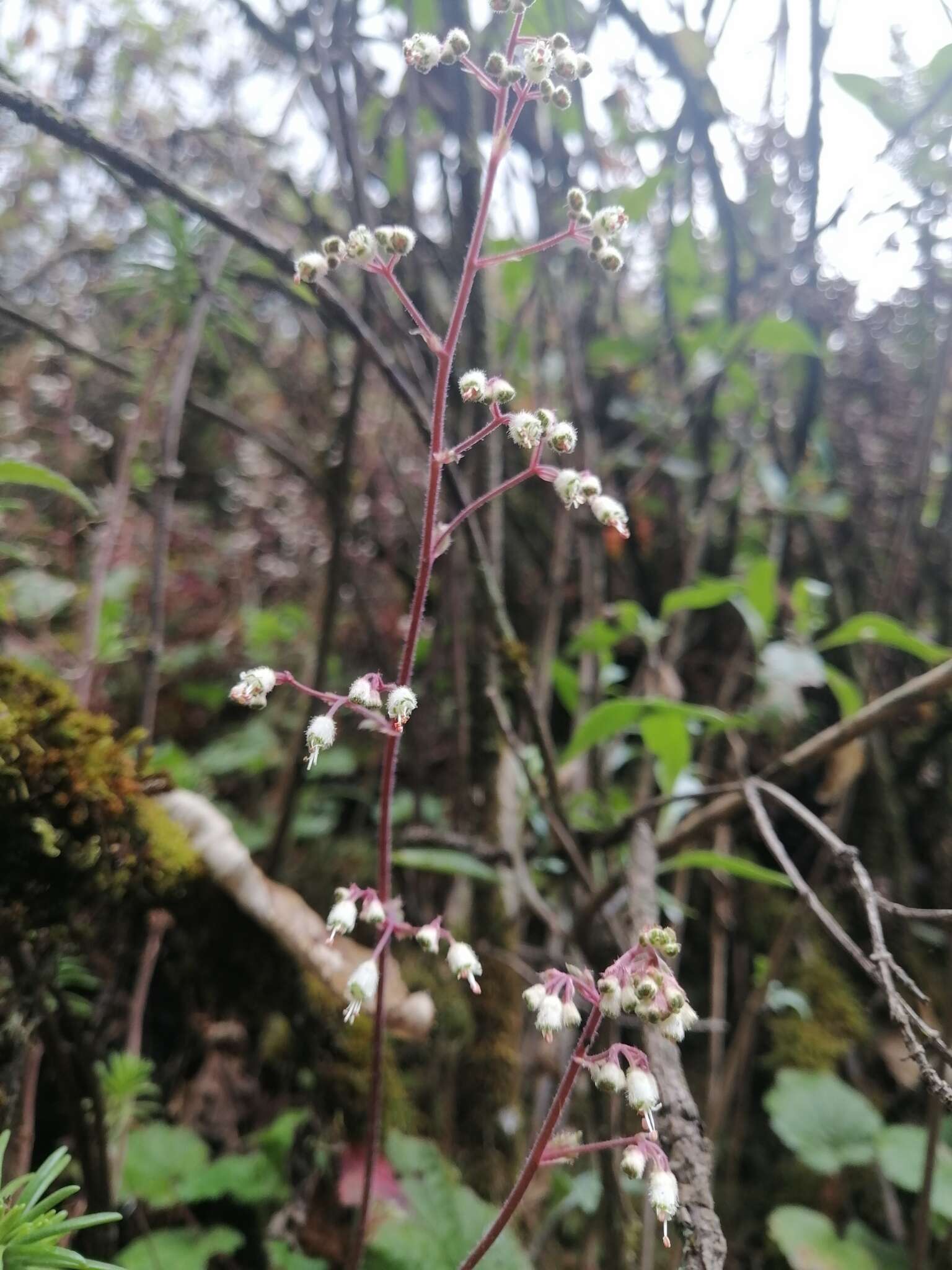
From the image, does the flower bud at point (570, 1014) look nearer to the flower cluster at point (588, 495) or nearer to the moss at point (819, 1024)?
the flower cluster at point (588, 495)

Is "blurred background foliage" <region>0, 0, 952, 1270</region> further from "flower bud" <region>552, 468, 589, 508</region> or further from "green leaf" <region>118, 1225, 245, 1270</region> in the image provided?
"flower bud" <region>552, 468, 589, 508</region>

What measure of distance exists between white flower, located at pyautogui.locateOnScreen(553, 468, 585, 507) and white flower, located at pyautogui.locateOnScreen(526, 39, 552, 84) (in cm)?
34

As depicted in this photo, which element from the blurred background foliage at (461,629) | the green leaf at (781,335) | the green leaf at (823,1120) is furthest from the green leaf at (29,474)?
the green leaf at (781,335)

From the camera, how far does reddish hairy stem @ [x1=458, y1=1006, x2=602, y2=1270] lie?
61 centimetres

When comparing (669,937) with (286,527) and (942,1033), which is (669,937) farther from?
(286,527)

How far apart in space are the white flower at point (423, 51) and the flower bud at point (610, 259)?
215 mm

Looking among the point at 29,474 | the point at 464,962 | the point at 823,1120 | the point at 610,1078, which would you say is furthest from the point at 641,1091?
the point at 823,1120

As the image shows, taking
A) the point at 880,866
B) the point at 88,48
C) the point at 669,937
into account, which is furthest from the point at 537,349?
the point at 88,48

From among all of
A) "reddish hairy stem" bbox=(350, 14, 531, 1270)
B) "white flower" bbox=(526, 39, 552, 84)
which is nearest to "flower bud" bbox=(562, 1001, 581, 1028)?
"reddish hairy stem" bbox=(350, 14, 531, 1270)

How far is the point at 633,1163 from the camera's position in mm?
556

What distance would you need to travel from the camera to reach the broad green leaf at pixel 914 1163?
1.17m

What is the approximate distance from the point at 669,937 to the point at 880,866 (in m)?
1.51

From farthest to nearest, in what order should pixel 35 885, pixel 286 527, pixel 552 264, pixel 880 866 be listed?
pixel 286 527
pixel 552 264
pixel 880 866
pixel 35 885

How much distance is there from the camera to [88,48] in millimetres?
2801
